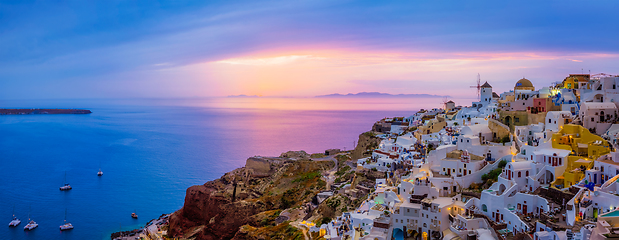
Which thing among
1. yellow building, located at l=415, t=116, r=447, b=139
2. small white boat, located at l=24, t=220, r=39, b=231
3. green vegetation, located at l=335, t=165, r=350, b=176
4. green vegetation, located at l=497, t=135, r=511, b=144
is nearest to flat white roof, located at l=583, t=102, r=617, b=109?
green vegetation, located at l=497, t=135, r=511, b=144

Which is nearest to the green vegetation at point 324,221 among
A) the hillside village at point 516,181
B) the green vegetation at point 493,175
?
the hillside village at point 516,181

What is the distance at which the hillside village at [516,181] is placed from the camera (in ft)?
44.8

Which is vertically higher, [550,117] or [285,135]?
[550,117]

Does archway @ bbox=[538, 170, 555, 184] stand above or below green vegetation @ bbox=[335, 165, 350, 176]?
above

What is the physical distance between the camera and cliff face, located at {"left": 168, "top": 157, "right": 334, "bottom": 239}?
28.5 metres

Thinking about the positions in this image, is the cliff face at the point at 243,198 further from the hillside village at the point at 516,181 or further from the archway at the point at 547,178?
the archway at the point at 547,178

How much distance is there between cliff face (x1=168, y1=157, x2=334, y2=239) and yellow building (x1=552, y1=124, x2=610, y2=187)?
1714 cm

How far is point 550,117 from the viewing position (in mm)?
20625

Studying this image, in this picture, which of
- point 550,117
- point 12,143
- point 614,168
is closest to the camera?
point 614,168

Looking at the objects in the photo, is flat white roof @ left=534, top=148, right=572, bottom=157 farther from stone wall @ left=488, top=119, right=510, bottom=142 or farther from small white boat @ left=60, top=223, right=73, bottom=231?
small white boat @ left=60, top=223, right=73, bottom=231

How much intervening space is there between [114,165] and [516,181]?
63339mm

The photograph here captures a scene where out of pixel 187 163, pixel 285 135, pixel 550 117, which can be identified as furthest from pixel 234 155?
pixel 550 117

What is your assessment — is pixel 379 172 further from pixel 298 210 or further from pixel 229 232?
pixel 229 232

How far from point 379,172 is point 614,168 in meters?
14.2
